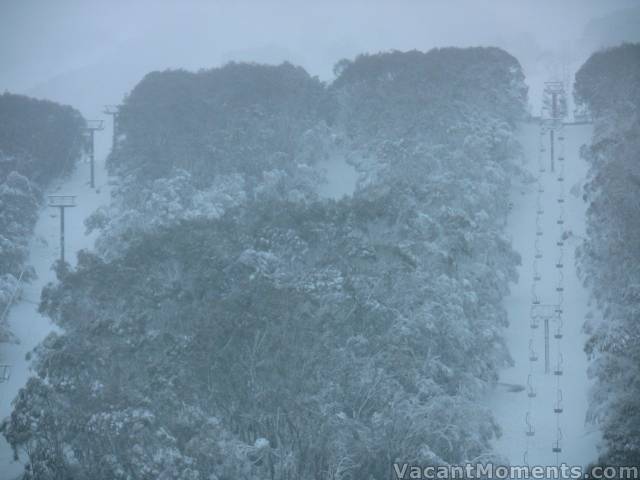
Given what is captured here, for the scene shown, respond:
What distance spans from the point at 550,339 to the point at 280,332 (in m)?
11.0

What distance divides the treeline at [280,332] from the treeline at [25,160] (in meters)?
3.30

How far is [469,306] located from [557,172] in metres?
13.8

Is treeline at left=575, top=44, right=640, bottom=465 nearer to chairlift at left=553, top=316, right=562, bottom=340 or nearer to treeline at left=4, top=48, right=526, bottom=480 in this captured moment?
chairlift at left=553, top=316, right=562, bottom=340

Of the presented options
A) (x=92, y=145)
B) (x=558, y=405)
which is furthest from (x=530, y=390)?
(x=92, y=145)

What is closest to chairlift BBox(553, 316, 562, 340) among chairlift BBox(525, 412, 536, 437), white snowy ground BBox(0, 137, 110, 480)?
chairlift BBox(525, 412, 536, 437)

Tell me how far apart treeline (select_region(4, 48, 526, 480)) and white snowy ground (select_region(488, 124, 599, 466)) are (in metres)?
1.19

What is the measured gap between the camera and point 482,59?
45.1 m

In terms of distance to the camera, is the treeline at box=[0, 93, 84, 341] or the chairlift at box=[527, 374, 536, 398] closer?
the chairlift at box=[527, 374, 536, 398]

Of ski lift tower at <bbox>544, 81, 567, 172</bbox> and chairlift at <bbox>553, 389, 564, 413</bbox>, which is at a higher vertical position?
ski lift tower at <bbox>544, 81, 567, 172</bbox>

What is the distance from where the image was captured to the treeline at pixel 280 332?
70.6ft

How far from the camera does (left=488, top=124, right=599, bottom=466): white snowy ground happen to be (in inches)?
1049

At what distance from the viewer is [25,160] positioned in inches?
1674

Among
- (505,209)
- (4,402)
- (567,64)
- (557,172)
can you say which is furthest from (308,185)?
(567,64)

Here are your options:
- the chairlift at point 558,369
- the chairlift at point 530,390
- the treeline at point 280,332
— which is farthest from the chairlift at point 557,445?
the chairlift at point 558,369
